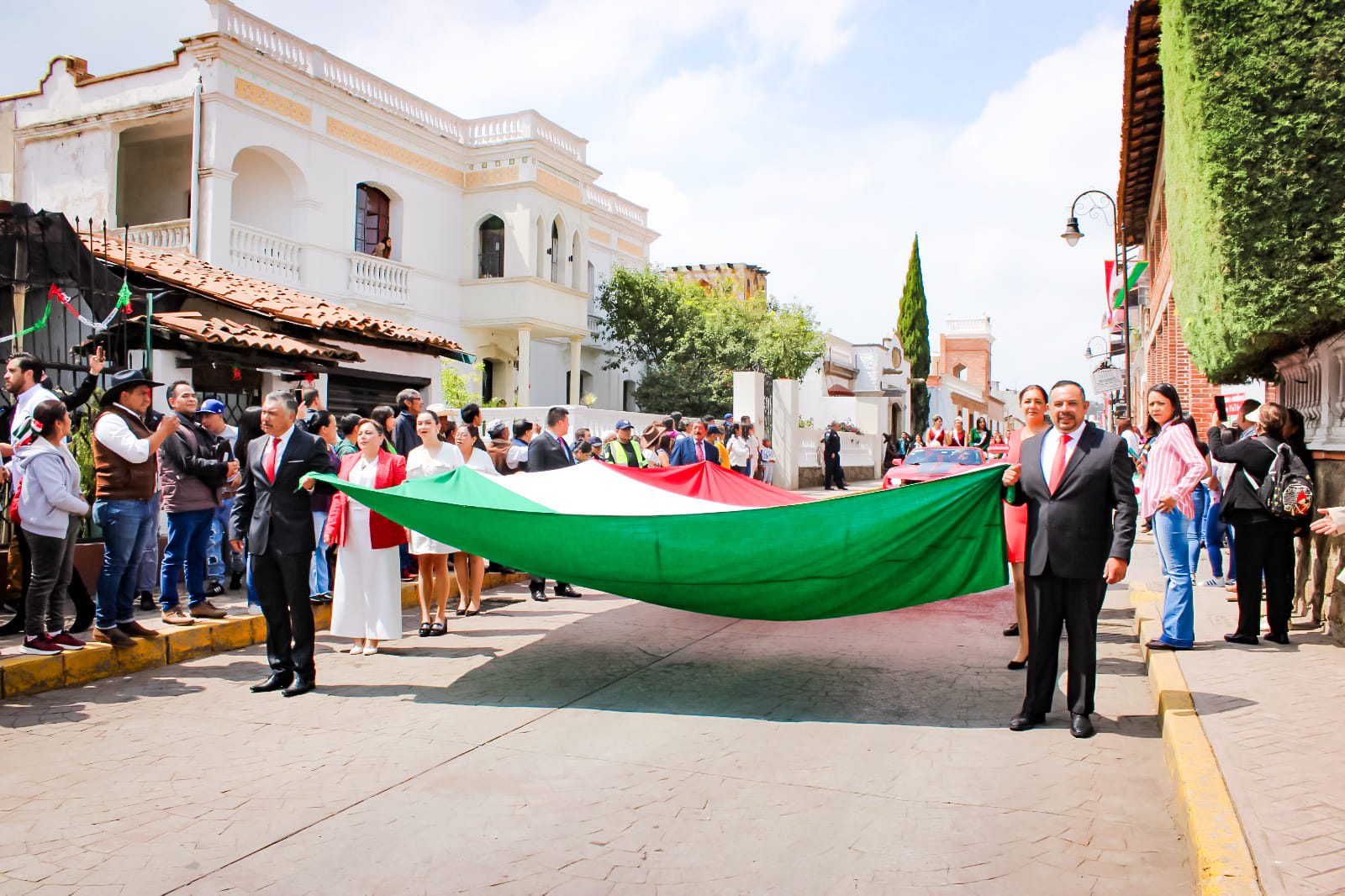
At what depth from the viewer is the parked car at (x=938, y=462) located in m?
18.2

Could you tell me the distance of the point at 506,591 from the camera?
11.1m

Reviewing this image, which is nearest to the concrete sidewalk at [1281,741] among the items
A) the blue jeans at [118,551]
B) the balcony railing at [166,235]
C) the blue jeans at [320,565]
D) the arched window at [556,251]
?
the blue jeans at [118,551]

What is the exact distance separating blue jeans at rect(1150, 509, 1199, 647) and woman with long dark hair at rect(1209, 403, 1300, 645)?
1.68ft

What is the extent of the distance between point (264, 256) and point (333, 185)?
2.82m

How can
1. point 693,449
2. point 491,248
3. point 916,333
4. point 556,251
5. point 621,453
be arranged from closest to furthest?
point 621,453
point 693,449
point 491,248
point 556,251
point 916,333

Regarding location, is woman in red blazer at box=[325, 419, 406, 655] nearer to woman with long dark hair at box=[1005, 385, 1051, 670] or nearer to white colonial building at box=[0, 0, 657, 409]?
woman with long dark hair at box=[1005, 385, 1051, 670]

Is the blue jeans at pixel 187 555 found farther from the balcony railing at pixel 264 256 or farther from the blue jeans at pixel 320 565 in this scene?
the balcony railing at pixel 264 256

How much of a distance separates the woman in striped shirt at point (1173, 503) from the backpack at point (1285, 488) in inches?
24.2

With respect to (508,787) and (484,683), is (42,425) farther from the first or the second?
(508,787)

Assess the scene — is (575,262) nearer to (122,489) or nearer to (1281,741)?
(122,489)

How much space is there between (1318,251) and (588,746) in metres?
6.70

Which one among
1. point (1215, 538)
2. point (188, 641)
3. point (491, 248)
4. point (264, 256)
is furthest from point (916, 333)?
point (188, 641)

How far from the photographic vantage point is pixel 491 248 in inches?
1057

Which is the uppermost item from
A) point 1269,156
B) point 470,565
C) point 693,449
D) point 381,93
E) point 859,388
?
point 381,93
